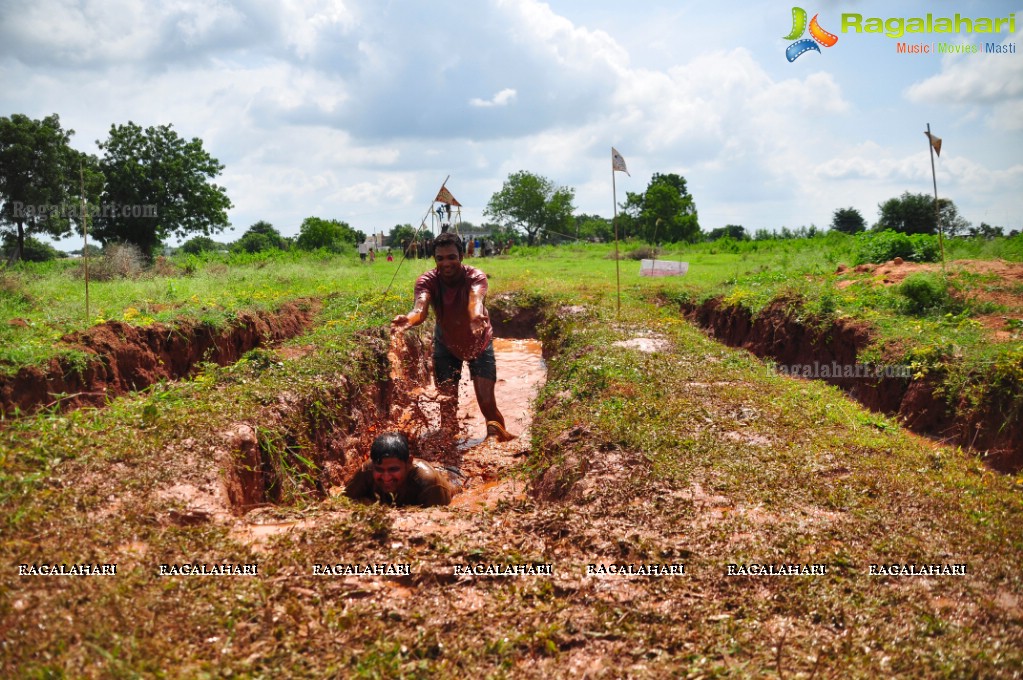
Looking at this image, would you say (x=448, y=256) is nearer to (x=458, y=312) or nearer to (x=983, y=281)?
(x=458, y=312)

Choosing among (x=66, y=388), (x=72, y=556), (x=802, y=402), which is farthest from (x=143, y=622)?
(x=802, y=402)

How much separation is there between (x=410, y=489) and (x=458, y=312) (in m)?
2.48

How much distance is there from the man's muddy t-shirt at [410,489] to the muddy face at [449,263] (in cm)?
247

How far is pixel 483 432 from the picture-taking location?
27.7ft

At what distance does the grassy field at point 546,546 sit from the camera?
2.69 metres

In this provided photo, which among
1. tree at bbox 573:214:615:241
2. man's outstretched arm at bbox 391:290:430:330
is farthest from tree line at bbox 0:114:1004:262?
tree at bbox 573:214:615:241

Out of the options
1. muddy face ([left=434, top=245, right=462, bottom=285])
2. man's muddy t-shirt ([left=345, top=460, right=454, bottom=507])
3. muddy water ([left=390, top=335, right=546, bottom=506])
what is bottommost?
muddy water ([left=390, top=335, right=546, bottom=506])

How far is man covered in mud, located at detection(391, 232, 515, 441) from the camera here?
6930 millimetres

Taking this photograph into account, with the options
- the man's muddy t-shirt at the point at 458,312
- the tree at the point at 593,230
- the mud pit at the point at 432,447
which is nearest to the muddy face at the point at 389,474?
the mud pit at the point at 432,447

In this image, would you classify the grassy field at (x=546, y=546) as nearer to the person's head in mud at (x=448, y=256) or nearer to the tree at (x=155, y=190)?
the person's head in mud at (x=448, y=256)

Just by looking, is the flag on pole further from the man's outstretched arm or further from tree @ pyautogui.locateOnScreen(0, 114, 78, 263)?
tree @ pyautogui.locateOnScreen(0, 114, 78, 263)

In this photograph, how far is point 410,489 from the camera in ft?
17.2

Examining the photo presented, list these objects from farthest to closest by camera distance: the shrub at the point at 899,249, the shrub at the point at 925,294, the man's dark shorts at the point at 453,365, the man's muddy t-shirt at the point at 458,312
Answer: the shrub at the point at 899,249 → the shrub at the point at 925,294 → the man's dark shorts at the point at 453,365 → the man's muddy t-shirt at the point at 458,312

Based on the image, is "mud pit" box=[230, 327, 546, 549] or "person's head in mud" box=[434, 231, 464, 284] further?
"person's head in mud" box=[434, 231, 464, 284]
